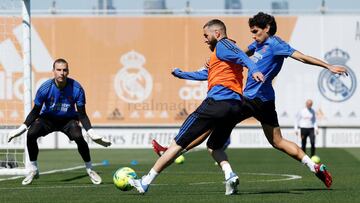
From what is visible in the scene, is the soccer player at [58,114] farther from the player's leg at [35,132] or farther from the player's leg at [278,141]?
Result: the player's leg at [278,141]

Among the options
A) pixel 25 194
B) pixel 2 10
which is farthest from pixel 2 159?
pixel 25 194

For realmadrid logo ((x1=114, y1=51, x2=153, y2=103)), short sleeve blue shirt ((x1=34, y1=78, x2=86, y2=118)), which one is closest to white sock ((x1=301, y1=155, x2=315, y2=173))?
short sleeve blue shirt ((x1=34, y1=78, x2=86, y2=118))

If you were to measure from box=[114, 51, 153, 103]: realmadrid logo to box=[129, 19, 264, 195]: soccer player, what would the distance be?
3162 cm

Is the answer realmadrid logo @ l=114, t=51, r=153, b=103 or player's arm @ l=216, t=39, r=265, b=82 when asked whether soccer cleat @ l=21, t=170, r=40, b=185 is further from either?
realmadrid logo @ l=114, t=51, r=153, b=103

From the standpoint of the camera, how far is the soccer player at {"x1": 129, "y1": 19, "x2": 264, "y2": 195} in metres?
12.9

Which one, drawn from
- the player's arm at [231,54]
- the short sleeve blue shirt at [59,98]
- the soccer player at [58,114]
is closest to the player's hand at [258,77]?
the player's arm at [231,54]

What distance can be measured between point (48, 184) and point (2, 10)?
823 centimetres

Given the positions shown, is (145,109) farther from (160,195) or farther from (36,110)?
(160,195)

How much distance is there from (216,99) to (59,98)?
457cm

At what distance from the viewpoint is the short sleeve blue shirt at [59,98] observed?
16.9 metres

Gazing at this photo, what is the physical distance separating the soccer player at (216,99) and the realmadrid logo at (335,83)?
31515 mm

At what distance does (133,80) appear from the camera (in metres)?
45.2

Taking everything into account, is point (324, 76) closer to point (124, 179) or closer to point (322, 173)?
point (322, 173)

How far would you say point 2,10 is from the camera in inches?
945
